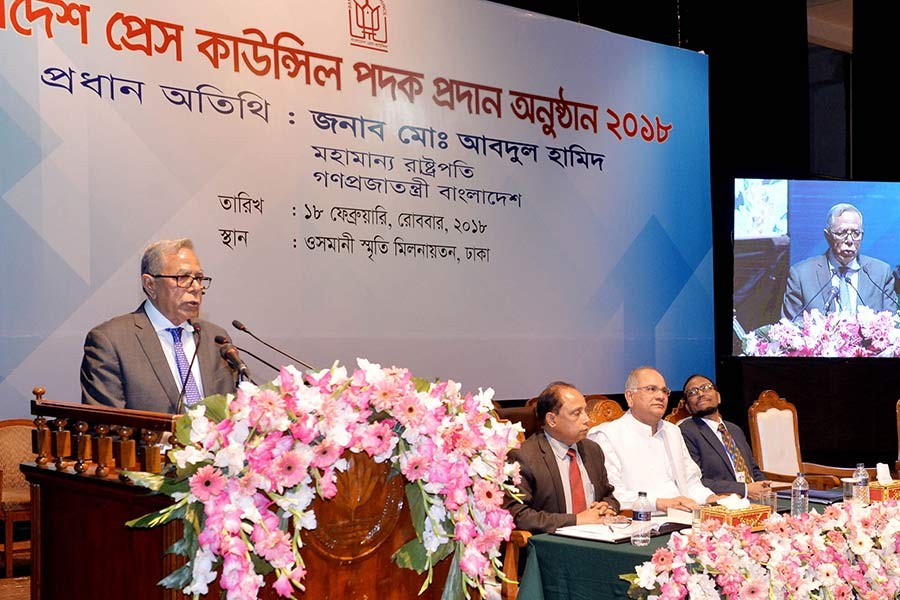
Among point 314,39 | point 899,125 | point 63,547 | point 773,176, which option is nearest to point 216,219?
point 314,39

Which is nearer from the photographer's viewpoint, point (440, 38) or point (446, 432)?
point (446, 432)

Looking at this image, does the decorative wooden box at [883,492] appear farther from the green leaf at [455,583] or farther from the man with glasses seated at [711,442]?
the green leaf at [455,583]

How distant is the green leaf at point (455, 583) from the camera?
7.19 ft

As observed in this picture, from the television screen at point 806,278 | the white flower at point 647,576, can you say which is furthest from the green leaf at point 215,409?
the television screen at point 806,278

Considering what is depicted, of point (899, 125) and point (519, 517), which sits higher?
point (899, 125)

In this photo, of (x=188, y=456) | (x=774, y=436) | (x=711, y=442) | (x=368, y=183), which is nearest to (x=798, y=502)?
(x=711, y=442)

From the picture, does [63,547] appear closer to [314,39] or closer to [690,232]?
[314,39]

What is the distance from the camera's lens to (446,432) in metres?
2.13

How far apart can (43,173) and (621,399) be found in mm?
4343

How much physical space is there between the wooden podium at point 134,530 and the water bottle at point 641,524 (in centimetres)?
92

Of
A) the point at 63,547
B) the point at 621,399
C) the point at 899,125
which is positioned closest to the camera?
the point at 63,547

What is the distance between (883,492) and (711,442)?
1.61 metres

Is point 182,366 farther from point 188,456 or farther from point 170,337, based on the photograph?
point 188,456

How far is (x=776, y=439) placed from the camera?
629cm
